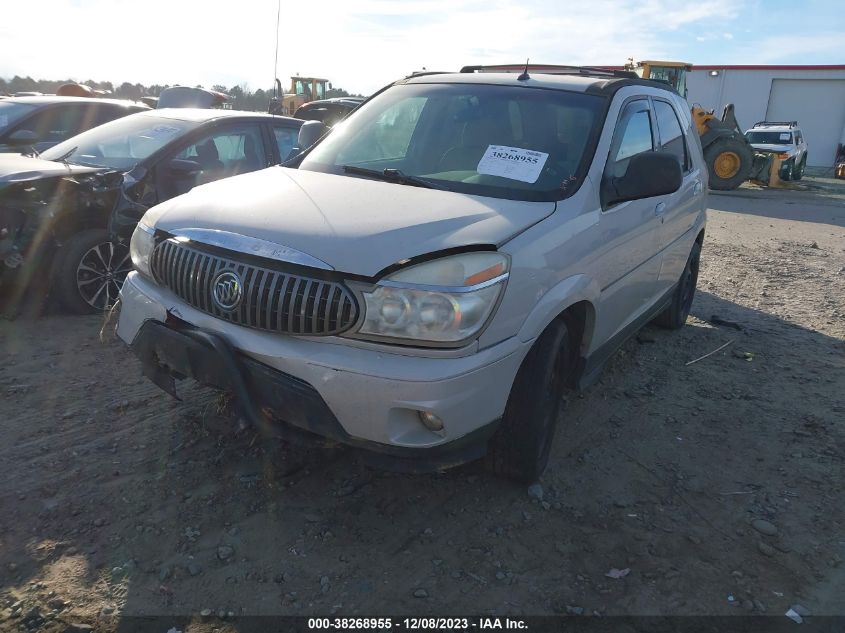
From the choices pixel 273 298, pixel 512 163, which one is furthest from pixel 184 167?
pixel 273 298

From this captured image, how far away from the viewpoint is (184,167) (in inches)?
207

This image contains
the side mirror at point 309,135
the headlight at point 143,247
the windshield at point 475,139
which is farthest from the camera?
the side mirror at point 309,135

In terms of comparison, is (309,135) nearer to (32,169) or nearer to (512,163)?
(512,163)

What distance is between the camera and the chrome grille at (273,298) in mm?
2471

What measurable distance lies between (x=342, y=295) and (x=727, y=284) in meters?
6.34

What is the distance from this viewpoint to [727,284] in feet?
24.9

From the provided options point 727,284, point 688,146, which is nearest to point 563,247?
point 688,146

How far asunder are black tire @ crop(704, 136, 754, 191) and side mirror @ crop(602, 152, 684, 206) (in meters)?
15.7

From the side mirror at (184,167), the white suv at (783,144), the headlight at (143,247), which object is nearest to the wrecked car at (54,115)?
the side mirror at (184,167)

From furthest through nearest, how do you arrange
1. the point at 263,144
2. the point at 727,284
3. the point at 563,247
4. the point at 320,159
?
the point at 727,284 < the point at 263,144 < the point at 320,159 < the point at 563,247

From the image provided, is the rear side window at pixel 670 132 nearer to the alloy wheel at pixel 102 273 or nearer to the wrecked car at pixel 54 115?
the alloy wheel at pixel 102 273

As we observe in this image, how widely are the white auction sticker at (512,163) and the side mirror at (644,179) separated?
13.9 inches

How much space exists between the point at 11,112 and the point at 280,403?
623 centimetres

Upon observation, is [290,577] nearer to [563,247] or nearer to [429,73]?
[563,247]
